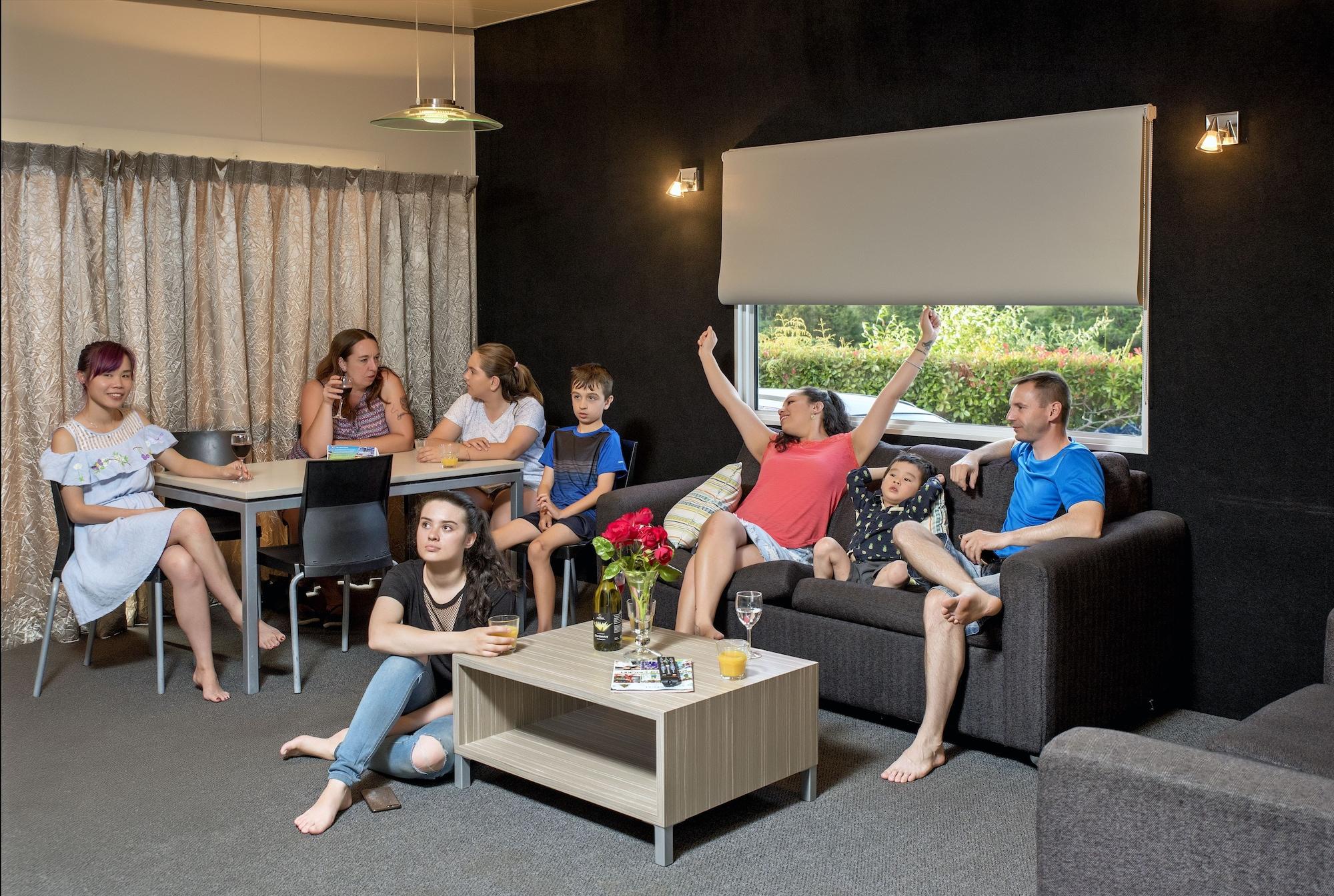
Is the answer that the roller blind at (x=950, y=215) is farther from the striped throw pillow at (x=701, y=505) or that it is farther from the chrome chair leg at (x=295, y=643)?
the chrome chair leg at (x=295, y=643)

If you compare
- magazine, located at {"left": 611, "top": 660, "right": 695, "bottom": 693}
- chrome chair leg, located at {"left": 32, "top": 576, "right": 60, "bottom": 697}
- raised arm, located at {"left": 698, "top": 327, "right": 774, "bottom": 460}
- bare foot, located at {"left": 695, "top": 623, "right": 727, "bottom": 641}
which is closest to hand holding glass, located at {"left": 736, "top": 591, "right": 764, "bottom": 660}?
magazine, located at {"left": 611, "top": 660, "right": 695, "bottom": 693}

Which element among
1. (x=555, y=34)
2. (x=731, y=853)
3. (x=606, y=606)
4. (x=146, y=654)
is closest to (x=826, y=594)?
(x=606, y=606)

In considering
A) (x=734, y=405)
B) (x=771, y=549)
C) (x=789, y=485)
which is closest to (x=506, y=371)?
(x=734, y=405)

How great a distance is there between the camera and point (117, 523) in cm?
422

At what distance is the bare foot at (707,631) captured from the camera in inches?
153

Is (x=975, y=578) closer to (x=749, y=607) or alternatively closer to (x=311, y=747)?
(x=749, y=607)

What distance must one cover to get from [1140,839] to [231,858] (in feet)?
6.68

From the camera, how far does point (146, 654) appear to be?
183 inches

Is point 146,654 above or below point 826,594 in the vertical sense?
below

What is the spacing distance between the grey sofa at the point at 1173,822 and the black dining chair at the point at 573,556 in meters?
2.86

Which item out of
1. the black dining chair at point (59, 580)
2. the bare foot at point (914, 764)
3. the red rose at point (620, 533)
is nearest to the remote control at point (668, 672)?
the red rose at point (620, 533)

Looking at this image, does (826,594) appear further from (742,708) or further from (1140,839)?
(1140,839)

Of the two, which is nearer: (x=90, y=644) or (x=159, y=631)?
(x=159, y=631)

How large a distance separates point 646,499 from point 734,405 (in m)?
0.53
